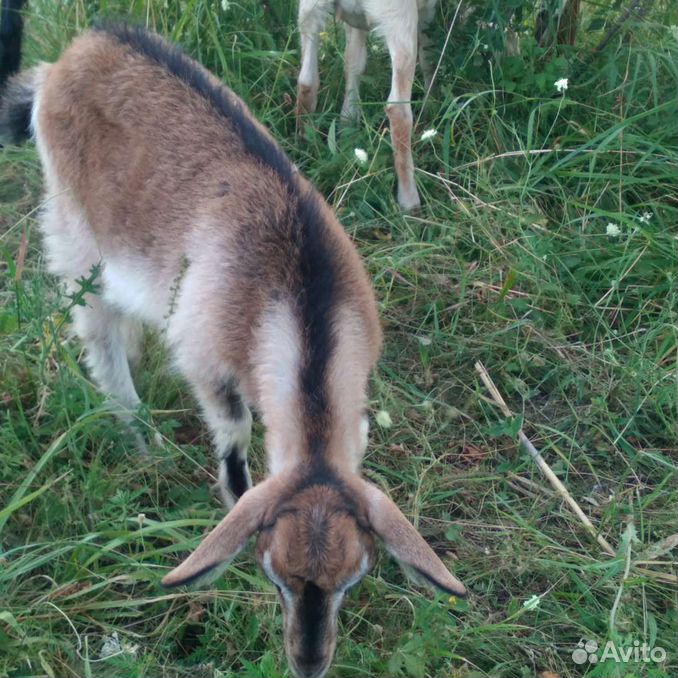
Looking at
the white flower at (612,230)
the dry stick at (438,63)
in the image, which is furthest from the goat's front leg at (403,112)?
the white flower at (612,230)

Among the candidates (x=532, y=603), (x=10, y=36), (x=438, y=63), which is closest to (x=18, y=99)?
(x=10, y=36)

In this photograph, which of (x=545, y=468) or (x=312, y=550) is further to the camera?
(x=545, y=468)

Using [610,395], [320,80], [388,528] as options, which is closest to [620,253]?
[610,395]

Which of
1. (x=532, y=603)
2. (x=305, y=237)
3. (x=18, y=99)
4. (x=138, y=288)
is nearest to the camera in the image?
(x=532, y=603)

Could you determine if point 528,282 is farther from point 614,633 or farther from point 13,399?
point 13,399

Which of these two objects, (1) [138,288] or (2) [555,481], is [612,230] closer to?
(2) [555,481]

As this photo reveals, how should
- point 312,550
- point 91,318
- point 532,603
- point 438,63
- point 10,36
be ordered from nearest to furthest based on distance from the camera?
point 312,550, point 532,603, point 91,318, point 10,36, point 438,63

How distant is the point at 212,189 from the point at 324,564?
1.48 m

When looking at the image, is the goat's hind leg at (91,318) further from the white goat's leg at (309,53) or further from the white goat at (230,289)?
the white goat's leg at (309,53)

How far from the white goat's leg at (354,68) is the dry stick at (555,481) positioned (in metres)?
1.73

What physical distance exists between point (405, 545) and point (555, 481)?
4.44ft

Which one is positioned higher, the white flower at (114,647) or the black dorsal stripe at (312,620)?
the black dorsal stripe at (312,620)

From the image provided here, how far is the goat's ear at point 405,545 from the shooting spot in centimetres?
251

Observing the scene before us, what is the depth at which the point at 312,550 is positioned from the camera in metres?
2.53
